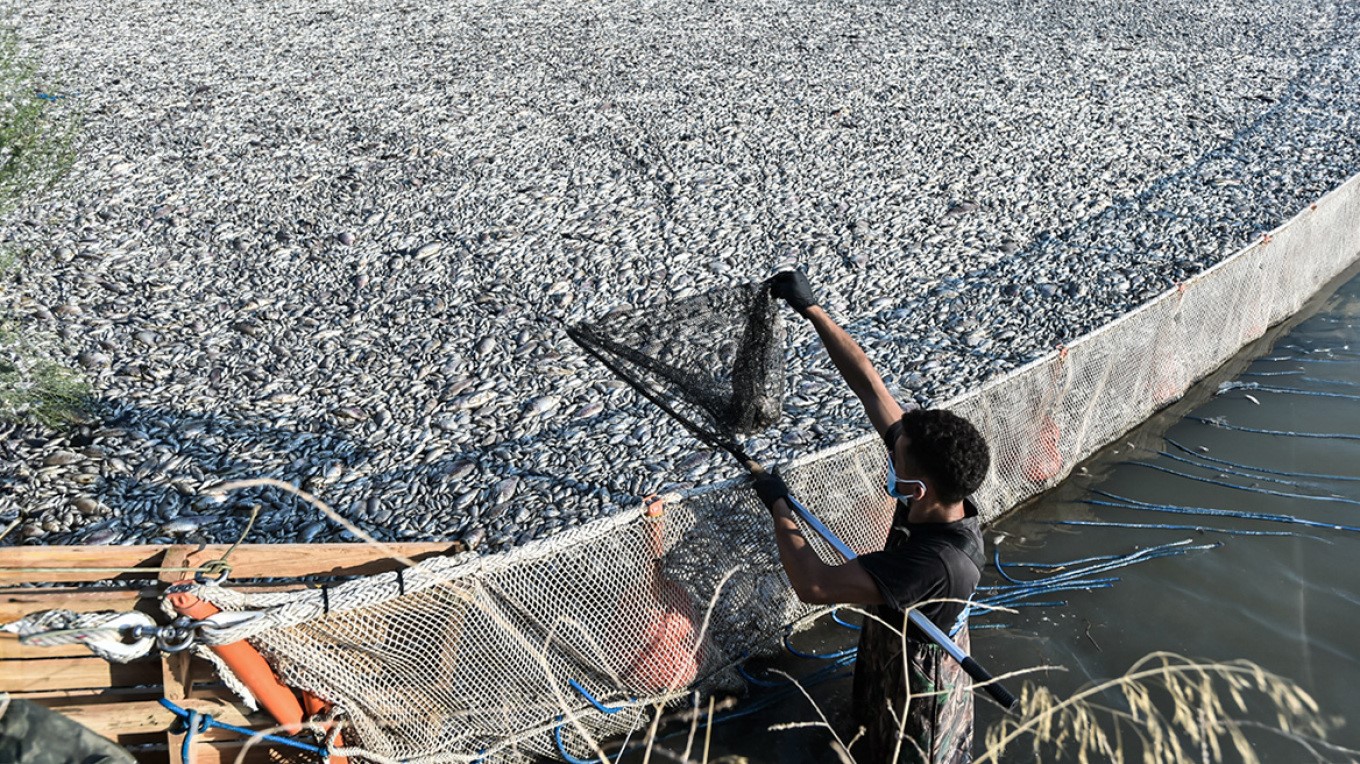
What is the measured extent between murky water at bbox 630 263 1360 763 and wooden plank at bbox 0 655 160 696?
224 centimetres

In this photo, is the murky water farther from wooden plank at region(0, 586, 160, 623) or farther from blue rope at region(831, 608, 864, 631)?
wooden plank at region(0, 586, 160, 623)

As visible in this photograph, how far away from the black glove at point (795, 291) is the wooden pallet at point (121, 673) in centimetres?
219

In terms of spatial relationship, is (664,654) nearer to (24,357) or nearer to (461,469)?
(461,469)

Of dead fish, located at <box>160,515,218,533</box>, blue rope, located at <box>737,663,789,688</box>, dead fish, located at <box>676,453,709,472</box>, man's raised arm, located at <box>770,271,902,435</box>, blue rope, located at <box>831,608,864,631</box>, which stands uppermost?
man's raised arm, located at <box>770,271,902,435</box>

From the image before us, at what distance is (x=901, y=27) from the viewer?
14016 mm

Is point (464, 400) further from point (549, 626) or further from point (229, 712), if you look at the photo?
point (229, 712)

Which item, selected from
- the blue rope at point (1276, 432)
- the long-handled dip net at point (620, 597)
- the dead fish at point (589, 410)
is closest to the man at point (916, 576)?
the long-handled dip net at point (620, 597)

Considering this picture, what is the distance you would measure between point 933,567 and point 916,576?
7 cm

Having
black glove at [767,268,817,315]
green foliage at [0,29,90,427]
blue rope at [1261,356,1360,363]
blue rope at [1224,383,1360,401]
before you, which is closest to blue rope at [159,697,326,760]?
black glove at [767,268,817,315]

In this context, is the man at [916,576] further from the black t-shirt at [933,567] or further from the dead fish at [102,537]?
the dead fish at [102,537]

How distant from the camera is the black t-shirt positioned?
3.40 m

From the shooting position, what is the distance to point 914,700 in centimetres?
372

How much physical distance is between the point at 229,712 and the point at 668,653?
1749 millimetres

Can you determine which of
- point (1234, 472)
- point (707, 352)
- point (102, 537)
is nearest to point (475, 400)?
point (707, 352)
